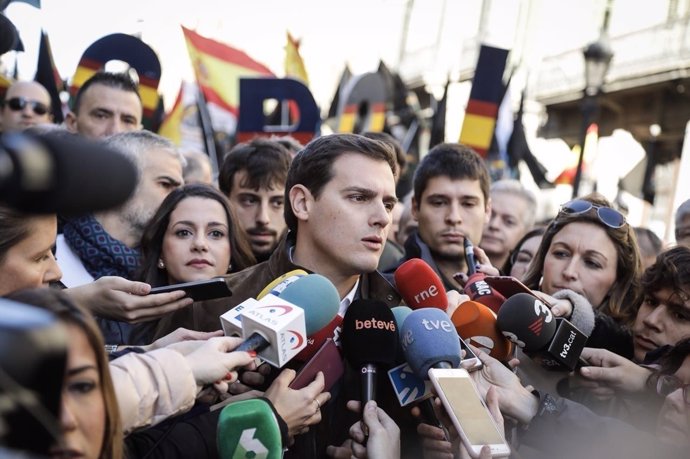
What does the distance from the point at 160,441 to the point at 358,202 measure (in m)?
1.23

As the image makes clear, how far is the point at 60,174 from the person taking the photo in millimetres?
917

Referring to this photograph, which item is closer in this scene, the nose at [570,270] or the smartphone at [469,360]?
the smartphone at [469,360]

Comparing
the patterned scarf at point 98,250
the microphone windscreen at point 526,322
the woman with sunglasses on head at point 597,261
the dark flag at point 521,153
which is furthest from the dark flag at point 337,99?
the microphone windscreen at point 526,322

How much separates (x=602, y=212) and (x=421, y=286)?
1.16m

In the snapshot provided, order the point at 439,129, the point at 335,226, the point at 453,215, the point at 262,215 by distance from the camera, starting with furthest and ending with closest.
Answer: the point at 439,129
the point at 262,215
the point at 453,215
the point at 335,226

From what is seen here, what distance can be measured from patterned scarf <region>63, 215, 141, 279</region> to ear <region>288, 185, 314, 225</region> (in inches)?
37.8

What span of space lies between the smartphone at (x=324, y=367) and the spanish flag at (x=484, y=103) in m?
4.29

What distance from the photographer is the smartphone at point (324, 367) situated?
2260 mm

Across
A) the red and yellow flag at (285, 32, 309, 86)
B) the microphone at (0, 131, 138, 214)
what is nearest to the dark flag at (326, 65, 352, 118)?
the red and yellow flag at (285, 32, 309, 86)

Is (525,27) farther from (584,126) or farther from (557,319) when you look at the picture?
(557,319)

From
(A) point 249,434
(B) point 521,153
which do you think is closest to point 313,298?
(A) point 249,434

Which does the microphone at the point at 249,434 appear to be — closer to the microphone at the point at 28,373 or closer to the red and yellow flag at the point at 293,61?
the microphone at the point at 28,373

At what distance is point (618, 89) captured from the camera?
63.5 ft

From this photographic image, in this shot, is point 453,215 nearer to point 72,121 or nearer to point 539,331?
point 539,331
